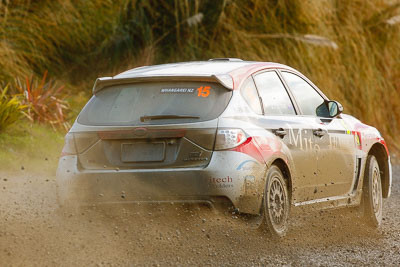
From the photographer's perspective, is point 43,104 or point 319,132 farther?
point 43,104

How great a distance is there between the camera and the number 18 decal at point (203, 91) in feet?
21.6

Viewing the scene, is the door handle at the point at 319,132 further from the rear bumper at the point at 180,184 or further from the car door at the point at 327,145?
the rear bumper at the point at 180,184

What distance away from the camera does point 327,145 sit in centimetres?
798

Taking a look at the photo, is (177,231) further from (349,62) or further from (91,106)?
(349,62)

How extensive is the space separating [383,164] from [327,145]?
1.63m

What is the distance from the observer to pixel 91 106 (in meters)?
6.91

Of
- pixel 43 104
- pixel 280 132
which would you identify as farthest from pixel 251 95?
pixel 43 104

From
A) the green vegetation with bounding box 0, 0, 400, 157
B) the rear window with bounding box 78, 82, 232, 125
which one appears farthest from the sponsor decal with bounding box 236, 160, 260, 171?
the green vegetation with bounding box 0, 0, 400, 157

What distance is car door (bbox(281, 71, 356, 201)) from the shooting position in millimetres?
7880

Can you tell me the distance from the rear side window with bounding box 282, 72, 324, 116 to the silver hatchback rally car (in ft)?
1.35

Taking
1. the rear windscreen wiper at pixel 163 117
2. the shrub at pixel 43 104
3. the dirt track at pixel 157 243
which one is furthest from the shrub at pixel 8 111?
the rear windscreen wiper at pixel 163 117

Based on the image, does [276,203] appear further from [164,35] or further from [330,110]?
[164,35]

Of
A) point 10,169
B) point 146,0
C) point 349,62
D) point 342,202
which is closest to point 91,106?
point 342,202

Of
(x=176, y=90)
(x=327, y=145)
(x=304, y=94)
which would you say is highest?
(x=176, y=90)
